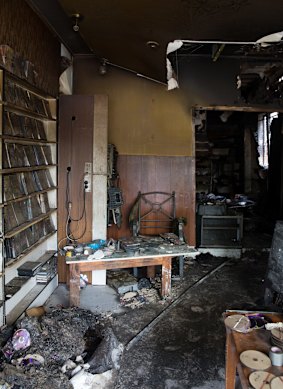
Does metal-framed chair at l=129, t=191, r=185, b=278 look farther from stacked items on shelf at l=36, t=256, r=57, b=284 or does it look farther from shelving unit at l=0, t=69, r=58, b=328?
stacked items on shelf at l=36, t=256, r=57, b=284

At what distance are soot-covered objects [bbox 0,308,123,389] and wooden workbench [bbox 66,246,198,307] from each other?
1.36 feet

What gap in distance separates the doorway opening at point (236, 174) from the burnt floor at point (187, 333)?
1.00 m

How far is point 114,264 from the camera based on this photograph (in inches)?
143

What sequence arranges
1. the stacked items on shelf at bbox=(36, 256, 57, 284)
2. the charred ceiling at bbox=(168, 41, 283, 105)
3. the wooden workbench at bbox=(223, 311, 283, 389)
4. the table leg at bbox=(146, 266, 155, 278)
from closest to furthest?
the wooden workbench at bbox=(223, 311, 283, 389)
the stacked items on shelf at bbox=(36, 256, 57, 284)
the table leg at bbox=(146, 266, 155, 278)
the charred ceiling at bbox=(168, 41, 283, 105)

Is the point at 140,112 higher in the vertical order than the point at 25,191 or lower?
higher

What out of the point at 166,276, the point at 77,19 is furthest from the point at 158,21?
the point at 166,276

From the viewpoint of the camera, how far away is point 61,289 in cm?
415

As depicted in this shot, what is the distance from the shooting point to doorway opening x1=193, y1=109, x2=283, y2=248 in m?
5.59

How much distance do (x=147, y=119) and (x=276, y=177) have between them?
13.0ft

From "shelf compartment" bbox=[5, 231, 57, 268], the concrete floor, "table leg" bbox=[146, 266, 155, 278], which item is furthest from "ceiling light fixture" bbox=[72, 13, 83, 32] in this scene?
"table leg" bbox=[146, 266, 155, 278]

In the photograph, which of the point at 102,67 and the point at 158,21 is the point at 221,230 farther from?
the point at 158,21

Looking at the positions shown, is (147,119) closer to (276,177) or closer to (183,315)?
(183,315)

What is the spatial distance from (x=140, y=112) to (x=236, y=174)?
479 cm

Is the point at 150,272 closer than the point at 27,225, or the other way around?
the point at 27,225
